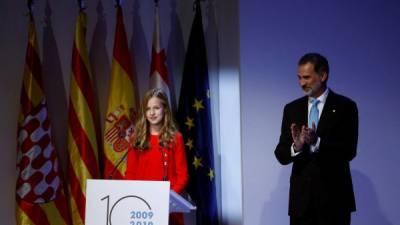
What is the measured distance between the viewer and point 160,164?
10.4 ft

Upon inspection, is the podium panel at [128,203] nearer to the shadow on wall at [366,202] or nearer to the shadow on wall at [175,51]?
the shadow on wall at [175,51]

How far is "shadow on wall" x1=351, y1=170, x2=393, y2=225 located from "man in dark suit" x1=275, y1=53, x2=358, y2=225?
3.87ft

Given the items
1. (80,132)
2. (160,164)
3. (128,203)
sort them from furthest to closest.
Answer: (80,132) → (160,164) → (128,203)

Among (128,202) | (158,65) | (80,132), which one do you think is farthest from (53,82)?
(128,202)

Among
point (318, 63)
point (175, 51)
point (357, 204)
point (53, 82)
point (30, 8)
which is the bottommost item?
point (357, 204)

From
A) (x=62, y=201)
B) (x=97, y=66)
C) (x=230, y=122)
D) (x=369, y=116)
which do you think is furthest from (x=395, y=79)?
(x=62, y=201)

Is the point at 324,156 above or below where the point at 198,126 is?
below

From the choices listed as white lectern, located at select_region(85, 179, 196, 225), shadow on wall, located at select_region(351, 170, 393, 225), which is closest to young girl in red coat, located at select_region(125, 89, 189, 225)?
white lectern, located at select_region(85, 179, 196, 225)

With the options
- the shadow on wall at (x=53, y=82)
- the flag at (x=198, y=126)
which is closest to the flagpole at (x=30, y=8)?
the shadow on wall at (x=53, y=82)

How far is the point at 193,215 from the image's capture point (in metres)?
4.05

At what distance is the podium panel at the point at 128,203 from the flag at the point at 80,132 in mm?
1401

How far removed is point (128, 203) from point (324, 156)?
104 centimetres

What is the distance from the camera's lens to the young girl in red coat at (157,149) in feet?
10.4

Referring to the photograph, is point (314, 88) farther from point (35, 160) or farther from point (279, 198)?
point (35, 160)
